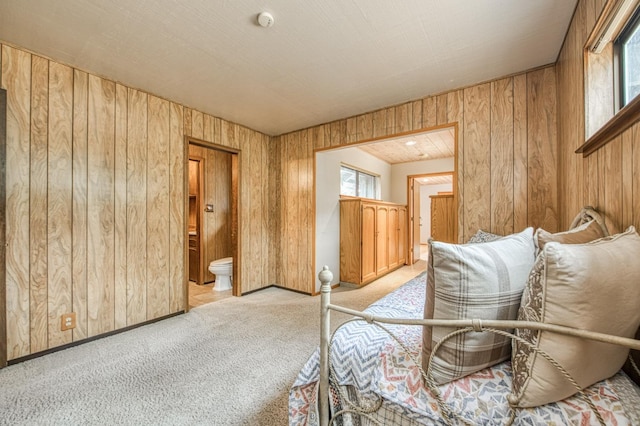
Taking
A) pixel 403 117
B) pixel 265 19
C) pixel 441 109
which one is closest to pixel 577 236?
pixel 441 109

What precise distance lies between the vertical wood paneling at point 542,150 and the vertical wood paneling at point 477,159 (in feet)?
1.01

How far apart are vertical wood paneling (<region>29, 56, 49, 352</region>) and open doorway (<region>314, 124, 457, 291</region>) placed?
2.70 meters

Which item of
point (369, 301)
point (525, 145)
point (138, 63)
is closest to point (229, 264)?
point (369, 301)

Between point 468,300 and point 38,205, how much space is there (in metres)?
2.97

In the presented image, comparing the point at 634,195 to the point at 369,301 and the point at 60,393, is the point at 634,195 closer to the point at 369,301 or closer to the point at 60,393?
the point at 369,301

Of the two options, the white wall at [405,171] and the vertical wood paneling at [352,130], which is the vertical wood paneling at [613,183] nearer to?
the vertical wood paneling at [352,130]

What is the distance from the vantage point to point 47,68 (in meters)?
2.09

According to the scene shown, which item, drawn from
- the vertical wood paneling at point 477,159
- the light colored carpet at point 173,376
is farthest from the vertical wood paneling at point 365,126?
the light colored carpet at point 173,376

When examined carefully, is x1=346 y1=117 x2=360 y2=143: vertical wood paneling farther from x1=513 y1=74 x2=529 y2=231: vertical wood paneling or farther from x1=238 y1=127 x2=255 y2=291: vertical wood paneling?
x1=513 y1=74 x2=529 y2=231: vertical wood paneling

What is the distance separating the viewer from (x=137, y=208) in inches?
103

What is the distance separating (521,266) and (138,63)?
2.91m

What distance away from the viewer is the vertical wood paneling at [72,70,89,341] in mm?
→ 2219

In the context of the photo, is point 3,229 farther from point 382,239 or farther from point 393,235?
point 393,235

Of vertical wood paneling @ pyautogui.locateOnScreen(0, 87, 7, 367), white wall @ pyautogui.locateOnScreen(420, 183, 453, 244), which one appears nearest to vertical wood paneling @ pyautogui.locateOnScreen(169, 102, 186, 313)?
vertical wood paneling @ pyautogui.locateOnScreen(0, 87, 7, 367)
